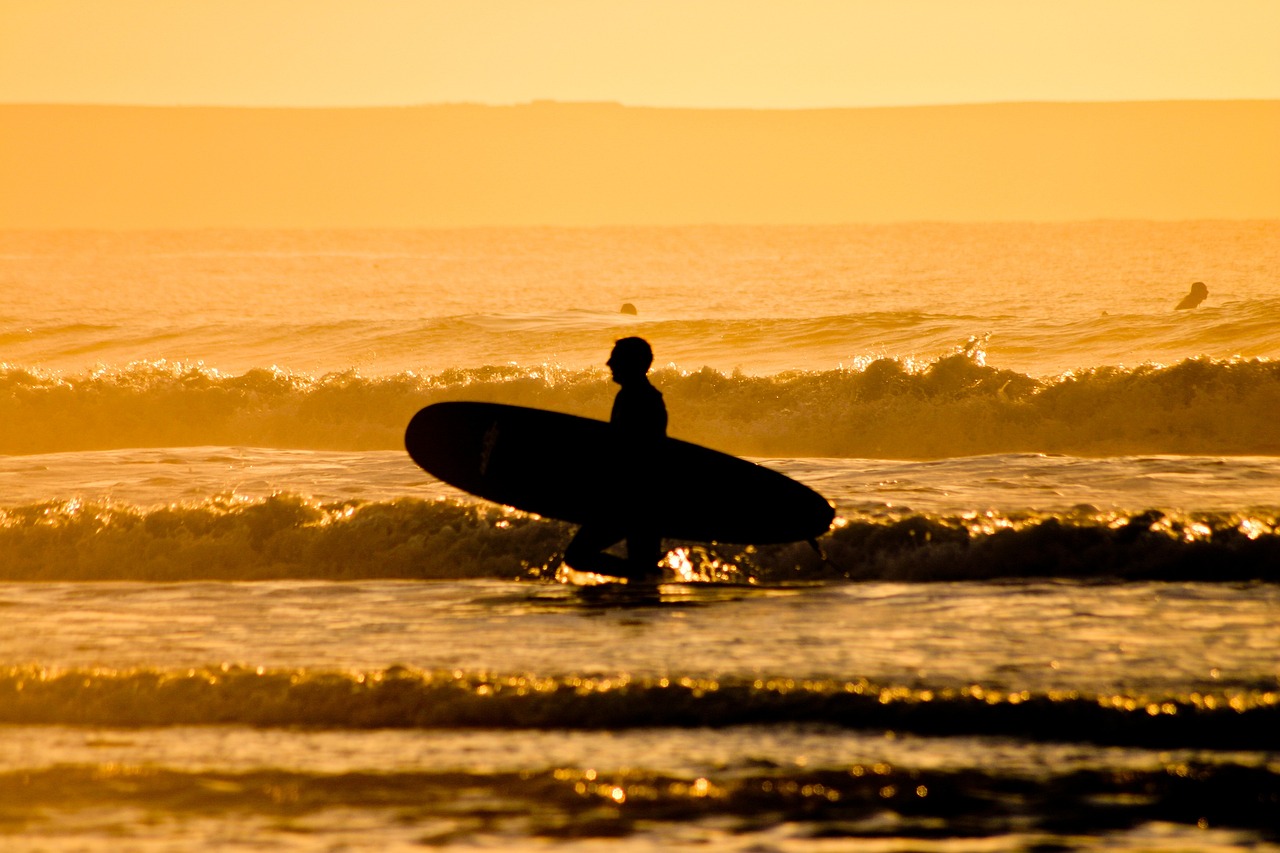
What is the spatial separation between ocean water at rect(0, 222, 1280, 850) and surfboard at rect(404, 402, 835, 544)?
195 mm

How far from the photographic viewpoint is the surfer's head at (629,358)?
8.59 m

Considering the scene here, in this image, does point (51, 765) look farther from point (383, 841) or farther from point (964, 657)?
point (964, 657)

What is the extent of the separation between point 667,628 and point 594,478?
4.71ft

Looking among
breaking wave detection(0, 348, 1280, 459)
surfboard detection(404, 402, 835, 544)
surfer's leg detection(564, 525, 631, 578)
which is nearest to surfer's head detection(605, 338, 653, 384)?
surfboard detection(404, 402, 835, 544)

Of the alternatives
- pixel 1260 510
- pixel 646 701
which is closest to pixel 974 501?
pixel 1260 510

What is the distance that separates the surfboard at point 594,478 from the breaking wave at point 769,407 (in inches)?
342

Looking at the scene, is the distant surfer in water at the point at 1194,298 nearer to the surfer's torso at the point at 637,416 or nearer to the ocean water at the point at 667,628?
the ocean water at the point at 667,628

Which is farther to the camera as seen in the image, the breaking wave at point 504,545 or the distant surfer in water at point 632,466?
the breaking wave at point 504,545

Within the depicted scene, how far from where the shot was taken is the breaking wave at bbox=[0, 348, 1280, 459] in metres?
18.5

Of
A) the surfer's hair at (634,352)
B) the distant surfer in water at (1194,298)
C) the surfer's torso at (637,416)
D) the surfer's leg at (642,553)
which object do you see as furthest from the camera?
the distant surfer in water at (1194,298)

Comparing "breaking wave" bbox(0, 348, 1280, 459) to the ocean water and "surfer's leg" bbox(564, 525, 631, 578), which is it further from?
"surfer's leg" bbox(564, 525, 631, 578)

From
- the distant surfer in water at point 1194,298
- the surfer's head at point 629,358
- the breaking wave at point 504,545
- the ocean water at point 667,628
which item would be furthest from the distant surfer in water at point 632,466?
the distant surfer in water at point 1194,298

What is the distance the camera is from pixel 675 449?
9.47 meters

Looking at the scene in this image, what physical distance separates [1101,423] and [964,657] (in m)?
12.0
